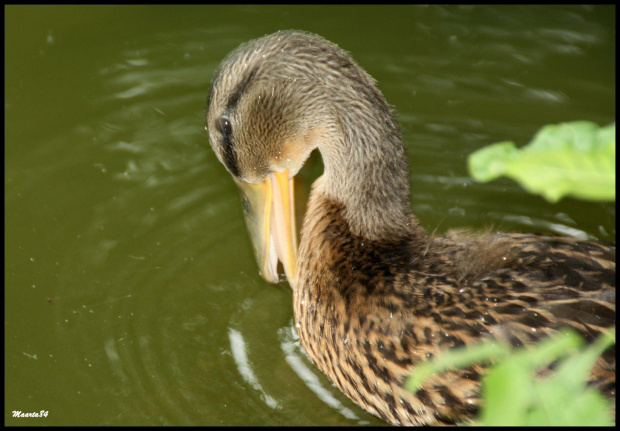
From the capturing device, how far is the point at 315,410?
3025 millimetres

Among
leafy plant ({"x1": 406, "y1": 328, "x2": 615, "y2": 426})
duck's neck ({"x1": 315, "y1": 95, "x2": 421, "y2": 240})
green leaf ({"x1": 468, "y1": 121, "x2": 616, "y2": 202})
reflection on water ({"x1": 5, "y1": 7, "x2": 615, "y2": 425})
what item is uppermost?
green leaf ({"x1": 468, "y1": 121, "x2": 616, "y2": 202})

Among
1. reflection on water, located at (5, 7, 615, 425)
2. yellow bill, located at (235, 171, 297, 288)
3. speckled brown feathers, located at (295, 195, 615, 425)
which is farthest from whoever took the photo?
yellow bill, located at (235, 171, 297, 288)

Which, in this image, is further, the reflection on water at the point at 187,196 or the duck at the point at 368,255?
the reflection on water at the point at 187,196

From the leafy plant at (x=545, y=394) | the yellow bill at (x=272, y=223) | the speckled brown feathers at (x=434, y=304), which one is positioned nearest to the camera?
the leafy plant at (x=545, y=394)

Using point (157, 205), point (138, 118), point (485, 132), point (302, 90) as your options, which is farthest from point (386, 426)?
point (138, 118)

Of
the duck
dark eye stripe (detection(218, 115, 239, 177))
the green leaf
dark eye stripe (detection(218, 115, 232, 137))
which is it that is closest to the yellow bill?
the duck

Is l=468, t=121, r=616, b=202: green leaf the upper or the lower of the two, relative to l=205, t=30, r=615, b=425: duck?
upper

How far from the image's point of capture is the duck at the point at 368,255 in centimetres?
248

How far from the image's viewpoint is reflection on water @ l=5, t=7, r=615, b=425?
3.14 metres

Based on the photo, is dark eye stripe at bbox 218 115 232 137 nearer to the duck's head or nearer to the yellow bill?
the duck's head

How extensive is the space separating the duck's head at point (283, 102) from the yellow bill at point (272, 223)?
0.06 metres

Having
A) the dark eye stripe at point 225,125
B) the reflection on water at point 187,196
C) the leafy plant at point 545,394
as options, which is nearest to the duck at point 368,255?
the dark eye stripe at point 225,125

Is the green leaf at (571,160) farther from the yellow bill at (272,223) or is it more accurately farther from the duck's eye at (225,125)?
the yellow bill at (272,223)

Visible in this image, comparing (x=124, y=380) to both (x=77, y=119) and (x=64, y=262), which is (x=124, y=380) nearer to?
(x=64, y=262)
